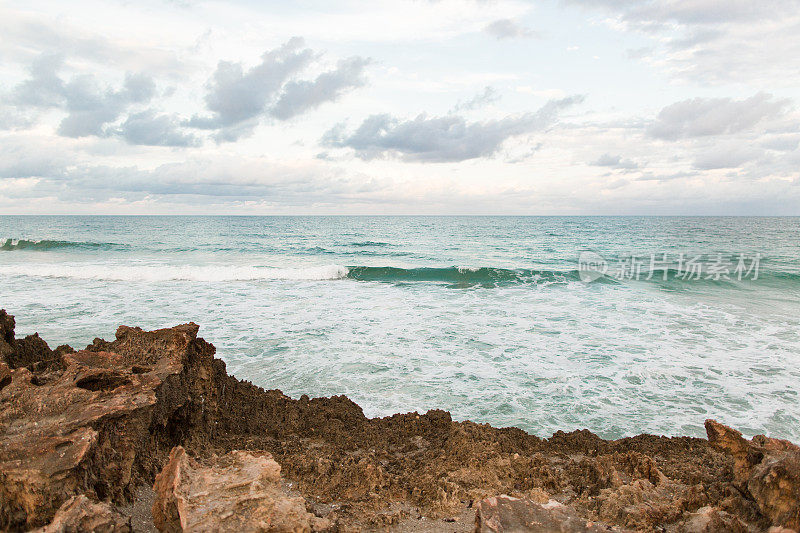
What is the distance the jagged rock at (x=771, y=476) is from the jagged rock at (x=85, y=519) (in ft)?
10.6

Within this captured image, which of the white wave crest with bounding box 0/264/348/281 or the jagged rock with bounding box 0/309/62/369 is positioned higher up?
the jagged rock with bounding box 0/309/62/369

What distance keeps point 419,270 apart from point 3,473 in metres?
19.9

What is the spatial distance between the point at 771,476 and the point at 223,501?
115 inches

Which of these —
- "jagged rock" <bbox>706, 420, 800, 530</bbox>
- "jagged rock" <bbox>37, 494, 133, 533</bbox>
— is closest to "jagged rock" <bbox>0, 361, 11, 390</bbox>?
"jagged rock" <bbox>37, 494, 133, 533</bbox>

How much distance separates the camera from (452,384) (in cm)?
690

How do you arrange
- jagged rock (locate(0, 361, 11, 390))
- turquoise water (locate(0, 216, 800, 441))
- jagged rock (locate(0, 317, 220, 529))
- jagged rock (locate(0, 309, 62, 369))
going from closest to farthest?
jagged rock (locate(0, 317, 220, 529)) < jagged rock (locate(0, 361, 11, 390)) < jagged rock (locate(0, 309, 62, 369)) < turquoise water (locate(0, 216, 800, 441))

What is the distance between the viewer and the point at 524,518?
7.38ft

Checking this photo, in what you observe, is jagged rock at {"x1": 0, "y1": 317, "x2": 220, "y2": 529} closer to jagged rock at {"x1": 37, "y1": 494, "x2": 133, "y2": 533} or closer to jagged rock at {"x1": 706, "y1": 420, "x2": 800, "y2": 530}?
jagged rock at {"x1": 37, "y1": 494, "x2": 133, "y2": 533}

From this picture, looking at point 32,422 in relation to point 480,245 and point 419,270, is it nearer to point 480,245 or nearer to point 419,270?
point 419,270

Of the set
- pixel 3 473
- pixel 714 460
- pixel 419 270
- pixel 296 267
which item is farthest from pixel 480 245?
pixel 3 473

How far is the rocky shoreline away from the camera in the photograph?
2365 millimetres

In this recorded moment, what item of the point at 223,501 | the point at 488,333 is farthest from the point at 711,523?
the point at 488,333

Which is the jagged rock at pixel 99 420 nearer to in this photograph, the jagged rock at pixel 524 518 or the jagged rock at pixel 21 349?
the jagged rock at pixel 21 349

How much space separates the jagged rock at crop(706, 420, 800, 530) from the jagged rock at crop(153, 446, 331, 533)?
233 centimetres
